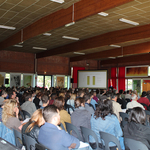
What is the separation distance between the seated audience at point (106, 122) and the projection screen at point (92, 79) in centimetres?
1475

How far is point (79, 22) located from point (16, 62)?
32.5 ft

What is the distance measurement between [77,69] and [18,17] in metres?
12.8

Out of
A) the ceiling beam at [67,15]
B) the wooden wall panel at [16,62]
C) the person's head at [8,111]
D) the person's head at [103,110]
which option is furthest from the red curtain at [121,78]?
the person's head at [8,111]

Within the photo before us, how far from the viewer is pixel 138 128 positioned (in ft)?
8.75

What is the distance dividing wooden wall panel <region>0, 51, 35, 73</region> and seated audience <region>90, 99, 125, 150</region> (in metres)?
14.3

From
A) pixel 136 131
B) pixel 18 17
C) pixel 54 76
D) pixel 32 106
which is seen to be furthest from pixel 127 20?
pixel 54 76

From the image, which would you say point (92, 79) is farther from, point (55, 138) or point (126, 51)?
point (55, 138)

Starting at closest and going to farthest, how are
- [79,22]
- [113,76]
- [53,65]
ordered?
[79,22]
[53,65]
[113,76]

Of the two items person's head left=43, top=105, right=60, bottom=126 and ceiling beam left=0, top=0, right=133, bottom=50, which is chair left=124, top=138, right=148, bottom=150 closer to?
person's head left=43, top=105, right=60, bottom=126

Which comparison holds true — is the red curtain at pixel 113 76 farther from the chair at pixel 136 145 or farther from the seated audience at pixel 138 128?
the chair at pixel 136 145

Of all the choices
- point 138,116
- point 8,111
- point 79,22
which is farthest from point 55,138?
point 79,22

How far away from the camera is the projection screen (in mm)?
18219

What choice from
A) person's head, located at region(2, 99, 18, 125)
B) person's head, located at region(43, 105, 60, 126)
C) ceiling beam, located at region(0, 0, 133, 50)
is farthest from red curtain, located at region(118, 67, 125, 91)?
person's head, located at region(43, 105, 60, 126)

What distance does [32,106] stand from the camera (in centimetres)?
561
